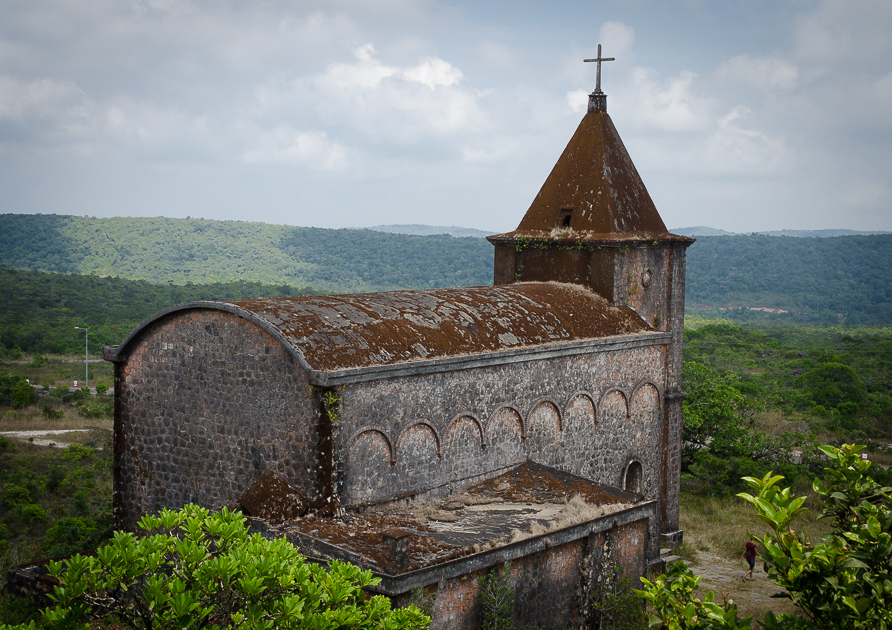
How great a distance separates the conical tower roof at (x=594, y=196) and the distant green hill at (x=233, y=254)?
2526 inches

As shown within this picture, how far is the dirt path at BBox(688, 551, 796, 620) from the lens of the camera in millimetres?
14867

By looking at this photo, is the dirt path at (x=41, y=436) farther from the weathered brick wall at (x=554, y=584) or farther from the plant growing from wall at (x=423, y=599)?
the plant growing from wall at (x=423, y=599)

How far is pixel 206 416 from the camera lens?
478 inches

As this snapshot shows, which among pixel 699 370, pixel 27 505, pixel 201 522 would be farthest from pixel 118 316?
pixel 201 522

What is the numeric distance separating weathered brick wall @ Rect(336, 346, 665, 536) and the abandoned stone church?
A: 0.10 ft

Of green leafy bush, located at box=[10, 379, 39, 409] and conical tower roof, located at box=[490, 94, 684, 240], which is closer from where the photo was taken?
conical tower roof, located at box=[490, 94, 684, 240]

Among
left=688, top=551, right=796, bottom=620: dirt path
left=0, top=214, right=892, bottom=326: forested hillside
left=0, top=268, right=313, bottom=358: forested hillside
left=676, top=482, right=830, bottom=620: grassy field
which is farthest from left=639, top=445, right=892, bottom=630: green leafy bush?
left=0, top=214, right=892, bottom=326: forested hillside

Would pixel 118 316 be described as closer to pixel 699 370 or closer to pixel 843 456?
pixel 699 370

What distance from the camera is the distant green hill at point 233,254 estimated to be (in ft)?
284

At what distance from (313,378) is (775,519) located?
616 centimetres

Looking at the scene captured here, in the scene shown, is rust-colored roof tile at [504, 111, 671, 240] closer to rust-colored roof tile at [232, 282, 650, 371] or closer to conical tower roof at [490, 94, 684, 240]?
conical tower roof at [490, 94, 684, 240]

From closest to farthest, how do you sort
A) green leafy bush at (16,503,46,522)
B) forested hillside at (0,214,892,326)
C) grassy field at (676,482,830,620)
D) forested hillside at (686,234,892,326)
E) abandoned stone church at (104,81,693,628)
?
abandoned stone church at (104,81,693,628)
grassy field at (676,482,830,620)
green leafy bush at (16,503,46,522)
forested hillside at (0,214,892,326)
forested hillside at (686,234,892,326)

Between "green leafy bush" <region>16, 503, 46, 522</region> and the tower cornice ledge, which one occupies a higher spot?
the tower cornice ledge

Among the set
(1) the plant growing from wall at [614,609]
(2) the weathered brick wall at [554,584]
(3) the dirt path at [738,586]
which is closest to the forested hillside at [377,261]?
(3) the dirt path at [738,586]
